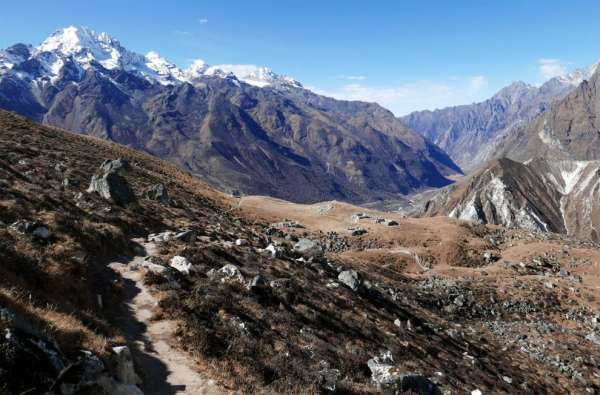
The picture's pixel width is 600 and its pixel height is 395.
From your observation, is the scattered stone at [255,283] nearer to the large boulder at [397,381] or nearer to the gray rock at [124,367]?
the large boulder at [397,381]

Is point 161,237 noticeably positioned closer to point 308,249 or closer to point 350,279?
point 350,279

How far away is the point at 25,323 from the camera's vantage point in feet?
32.2

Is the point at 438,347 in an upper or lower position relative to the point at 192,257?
lower

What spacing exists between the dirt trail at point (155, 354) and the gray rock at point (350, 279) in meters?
20.0

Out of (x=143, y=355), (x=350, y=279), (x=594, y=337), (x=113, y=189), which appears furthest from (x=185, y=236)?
(x=594, y=337)

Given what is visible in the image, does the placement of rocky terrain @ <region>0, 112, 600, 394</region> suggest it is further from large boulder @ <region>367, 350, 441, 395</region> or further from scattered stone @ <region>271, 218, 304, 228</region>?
scattered stone @ <region>271, 218, 304, 228</region>

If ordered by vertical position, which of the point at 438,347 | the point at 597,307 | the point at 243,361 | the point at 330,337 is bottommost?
the point at 597,307

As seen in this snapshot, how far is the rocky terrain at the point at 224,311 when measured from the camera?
1258 centimetres

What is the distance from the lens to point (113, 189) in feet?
116

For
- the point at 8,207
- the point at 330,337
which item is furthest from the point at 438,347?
the point at 8,207

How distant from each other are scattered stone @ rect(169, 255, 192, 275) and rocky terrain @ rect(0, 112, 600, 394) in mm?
83

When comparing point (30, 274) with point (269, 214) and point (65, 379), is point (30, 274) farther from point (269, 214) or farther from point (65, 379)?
point (269, 214)

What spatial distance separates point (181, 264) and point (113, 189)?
15.8 m

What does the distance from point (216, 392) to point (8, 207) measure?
16.9 meters
